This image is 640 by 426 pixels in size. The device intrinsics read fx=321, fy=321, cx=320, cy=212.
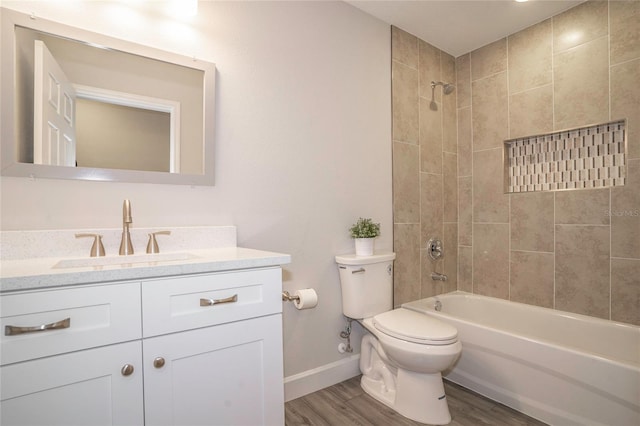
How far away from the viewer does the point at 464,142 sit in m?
2.74

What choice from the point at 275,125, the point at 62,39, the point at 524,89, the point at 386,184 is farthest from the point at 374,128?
the point at 62,39

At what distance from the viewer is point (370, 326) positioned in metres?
1.92

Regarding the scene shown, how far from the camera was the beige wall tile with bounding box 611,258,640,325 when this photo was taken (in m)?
1.87

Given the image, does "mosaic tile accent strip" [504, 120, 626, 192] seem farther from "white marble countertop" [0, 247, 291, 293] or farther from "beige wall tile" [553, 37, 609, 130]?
"white marble countertop" [0, 247, 291, 293]

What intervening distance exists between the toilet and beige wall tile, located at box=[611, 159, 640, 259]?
1197 millimetres

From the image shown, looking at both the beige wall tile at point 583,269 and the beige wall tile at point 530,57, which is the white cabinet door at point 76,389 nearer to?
the beige wall tile at point 583,269

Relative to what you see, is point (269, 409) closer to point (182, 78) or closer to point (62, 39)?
point (182, 78)

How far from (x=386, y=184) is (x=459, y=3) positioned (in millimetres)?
1262

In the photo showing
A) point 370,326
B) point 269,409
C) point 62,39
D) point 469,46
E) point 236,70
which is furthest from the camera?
point 469,46

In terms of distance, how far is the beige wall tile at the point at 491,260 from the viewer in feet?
8.13

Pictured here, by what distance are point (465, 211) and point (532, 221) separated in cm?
52

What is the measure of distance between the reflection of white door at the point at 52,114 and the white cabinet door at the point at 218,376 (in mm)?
860

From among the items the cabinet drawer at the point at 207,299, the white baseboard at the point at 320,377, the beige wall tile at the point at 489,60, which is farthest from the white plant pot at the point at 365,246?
the beige wall tile at the point at 489,60

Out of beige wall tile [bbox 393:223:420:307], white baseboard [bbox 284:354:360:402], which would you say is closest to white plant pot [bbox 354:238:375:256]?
beige wall tile [bbox 393:223:420:307]
